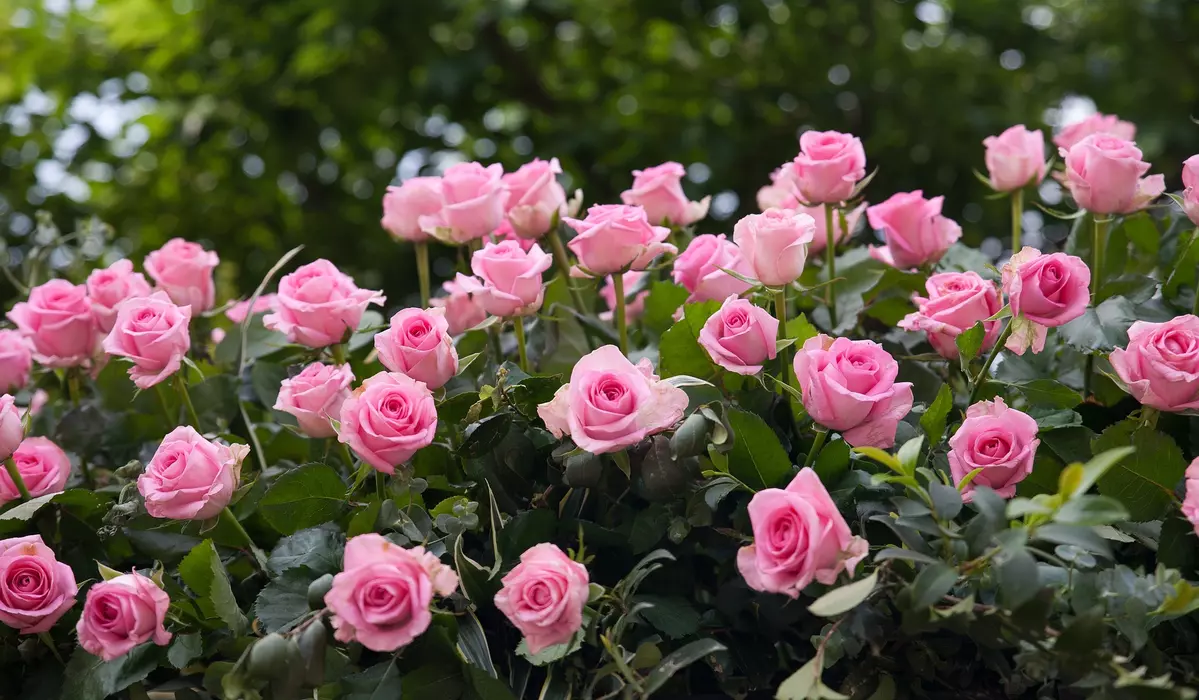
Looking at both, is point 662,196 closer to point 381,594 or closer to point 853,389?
point 853,389

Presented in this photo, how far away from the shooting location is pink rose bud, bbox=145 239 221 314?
1.00m

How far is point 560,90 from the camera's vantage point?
2842 mm

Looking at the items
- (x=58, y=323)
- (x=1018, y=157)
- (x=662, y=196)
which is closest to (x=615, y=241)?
(x=662, y=196)

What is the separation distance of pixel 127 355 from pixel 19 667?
26 cm

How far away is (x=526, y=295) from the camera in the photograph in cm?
78

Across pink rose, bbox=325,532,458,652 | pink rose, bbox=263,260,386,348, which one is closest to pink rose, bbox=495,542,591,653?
pink rose, bbox=325,532,458,652

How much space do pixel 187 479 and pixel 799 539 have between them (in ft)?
1.39

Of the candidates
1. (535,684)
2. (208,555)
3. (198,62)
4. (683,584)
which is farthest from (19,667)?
(198,62)

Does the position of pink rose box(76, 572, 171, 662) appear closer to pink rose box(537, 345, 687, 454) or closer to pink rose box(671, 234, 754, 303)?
pink rose box(537, 345, 687, 454)

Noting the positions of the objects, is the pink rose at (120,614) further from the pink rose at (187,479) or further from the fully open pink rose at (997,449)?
the fully open pink rose at (997,449)

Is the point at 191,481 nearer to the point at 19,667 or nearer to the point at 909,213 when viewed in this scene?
the point at 19,667

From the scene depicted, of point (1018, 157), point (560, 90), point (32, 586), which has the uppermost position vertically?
point (1018, 157)

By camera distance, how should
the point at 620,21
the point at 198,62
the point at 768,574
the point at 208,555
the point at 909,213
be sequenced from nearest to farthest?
the point at 768,574
the point at 208,555
the point at 909,213
the point at 198,62
the point at 620,21

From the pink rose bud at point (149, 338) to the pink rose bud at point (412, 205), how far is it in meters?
0.20
